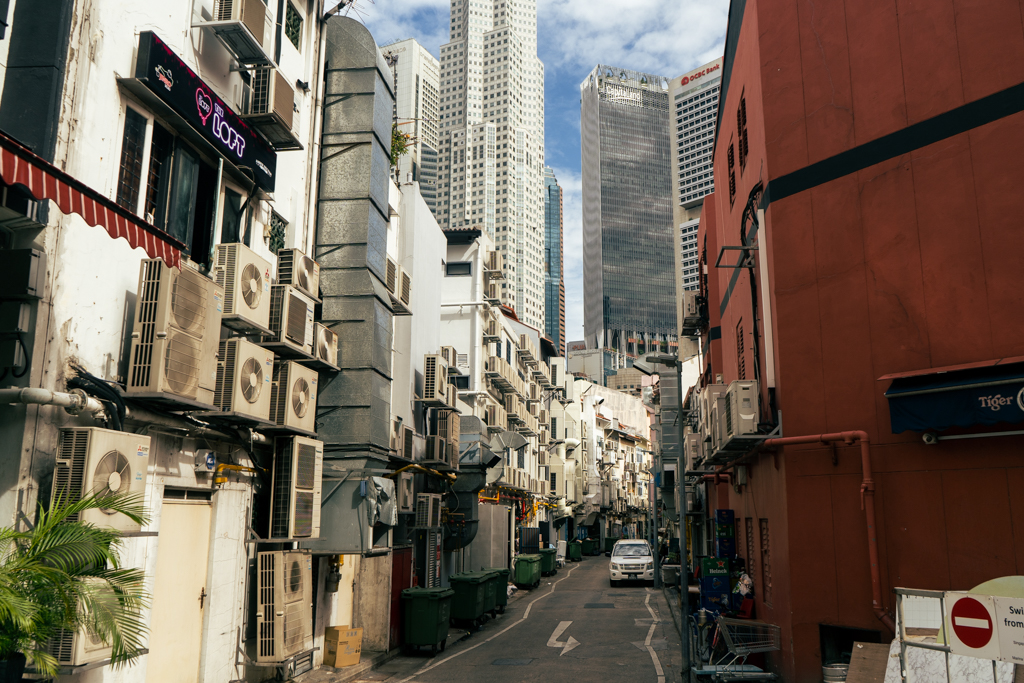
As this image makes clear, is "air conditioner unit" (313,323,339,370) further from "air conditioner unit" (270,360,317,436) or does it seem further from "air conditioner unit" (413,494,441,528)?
"air conditioner unit" (413,494,441,528)

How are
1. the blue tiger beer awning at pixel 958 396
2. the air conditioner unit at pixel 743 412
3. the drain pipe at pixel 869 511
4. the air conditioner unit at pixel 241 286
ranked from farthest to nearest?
the air conditioner unit at pixel 743 412 < the drain pipe at pixel 869 511 < the air conditioner unit at pixel 241 286 < the blue tiger beer awning at pixel 958 396

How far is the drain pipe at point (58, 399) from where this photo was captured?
7527 mm

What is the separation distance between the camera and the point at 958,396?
10.5 m

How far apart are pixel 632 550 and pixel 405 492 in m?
20.0

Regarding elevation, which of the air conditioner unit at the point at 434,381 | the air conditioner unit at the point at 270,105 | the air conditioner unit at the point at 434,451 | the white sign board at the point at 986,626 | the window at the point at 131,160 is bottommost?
the white sign board at the point at 986,626

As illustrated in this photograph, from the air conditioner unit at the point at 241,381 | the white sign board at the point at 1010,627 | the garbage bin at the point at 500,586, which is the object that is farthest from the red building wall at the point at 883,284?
the garbage bin at the point at 500,586

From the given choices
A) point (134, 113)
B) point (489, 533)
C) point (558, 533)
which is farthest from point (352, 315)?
point (558, 533)

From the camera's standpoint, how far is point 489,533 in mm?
29656

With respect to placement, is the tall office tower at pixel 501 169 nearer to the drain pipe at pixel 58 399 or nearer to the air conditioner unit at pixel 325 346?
the air conditioner unit at pixel 325 346

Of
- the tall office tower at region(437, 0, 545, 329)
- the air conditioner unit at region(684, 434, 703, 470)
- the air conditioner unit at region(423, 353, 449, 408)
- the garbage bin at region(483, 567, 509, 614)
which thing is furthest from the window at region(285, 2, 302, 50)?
the tall office tower at region(437, 0, 545, 329)

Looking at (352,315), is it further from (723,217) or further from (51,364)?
(723,217)

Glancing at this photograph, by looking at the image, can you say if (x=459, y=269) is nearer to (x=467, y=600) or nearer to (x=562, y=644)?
(x=467, y=600)

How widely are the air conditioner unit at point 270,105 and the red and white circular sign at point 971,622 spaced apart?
11.3m

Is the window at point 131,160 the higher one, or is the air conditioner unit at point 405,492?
the window at point 131,160
